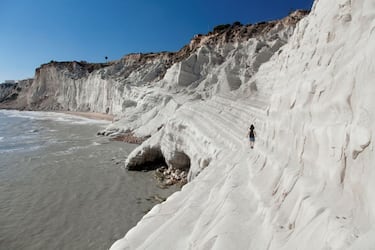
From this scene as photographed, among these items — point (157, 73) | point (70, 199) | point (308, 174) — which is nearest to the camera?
point (308, 174)

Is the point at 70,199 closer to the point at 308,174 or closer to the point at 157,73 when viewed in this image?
the point at 308,174

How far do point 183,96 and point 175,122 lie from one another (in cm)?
1080

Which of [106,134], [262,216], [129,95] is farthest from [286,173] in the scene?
[129,95]

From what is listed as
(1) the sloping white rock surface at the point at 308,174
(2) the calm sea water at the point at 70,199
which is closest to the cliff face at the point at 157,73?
(2) the calm sea water at the point at 70,199

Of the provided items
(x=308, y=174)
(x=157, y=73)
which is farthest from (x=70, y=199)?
(x=157, y=73)

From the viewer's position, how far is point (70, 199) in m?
10.6

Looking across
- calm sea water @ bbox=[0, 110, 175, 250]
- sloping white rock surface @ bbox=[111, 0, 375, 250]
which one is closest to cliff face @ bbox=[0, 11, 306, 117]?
calm sea water @ bbox=[0, 110, 175, 250]

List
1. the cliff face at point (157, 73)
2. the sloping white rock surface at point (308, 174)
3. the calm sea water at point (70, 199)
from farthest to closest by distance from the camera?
the cliff face at point (157, 73)
the calm sea water at point (70, 199)
the sloping white rock surface at point (308, 174)

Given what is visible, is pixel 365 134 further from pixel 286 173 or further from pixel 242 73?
pixel 242 73

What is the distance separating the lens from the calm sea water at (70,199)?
7923mm

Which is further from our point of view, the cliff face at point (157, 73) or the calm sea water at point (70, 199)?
the cliff face at point (157, 73)

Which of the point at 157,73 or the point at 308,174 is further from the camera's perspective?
the point at 157,73

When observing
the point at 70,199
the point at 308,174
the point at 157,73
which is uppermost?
the point at 157,73

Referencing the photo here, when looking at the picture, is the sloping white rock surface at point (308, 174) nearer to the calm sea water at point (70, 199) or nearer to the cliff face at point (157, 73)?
the calm sea water at point (70, 199)
